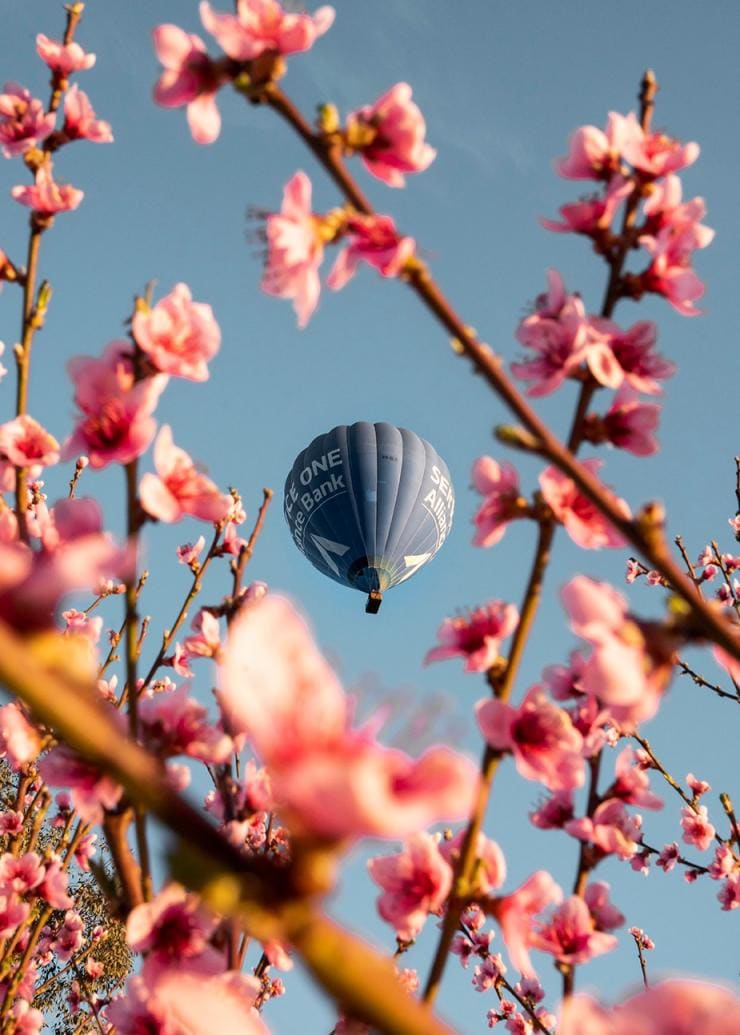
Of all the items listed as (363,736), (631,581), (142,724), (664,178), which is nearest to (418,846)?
(142,724)

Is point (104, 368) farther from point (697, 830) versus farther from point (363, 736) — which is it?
point (697, 830)

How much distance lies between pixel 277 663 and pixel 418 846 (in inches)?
50.1

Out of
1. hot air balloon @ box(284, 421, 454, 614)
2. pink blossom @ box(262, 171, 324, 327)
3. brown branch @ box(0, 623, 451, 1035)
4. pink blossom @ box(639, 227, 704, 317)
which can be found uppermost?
hot air balloon @ box(284, 421, 454, 614)

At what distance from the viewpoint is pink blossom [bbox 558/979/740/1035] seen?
0.76 metres

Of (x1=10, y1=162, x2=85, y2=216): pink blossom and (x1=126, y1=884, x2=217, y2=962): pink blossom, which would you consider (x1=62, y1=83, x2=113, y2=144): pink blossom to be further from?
(x1=126, y1=884, x2=217, y2=962): pink blossom

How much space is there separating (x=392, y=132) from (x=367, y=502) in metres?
13.6

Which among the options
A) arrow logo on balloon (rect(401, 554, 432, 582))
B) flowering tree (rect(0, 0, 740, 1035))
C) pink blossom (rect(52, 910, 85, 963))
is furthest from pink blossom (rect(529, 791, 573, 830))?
arrow logo on balloon (rect(401, 554, 432, 582))

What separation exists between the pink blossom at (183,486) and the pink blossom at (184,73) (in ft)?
2.81

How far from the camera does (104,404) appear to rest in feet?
6.08

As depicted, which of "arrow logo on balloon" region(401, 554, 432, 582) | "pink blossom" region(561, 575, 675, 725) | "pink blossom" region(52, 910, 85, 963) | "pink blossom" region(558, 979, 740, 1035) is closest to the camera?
"pink blossom" region(558, 979, 740, 1035)

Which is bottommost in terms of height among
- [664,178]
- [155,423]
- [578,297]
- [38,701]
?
[38,701]

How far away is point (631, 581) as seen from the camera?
9781 mm

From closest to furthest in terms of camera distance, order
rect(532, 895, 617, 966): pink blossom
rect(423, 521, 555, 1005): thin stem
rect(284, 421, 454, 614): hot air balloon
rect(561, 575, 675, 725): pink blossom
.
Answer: rect(561, 575, 675, 725): pink blossom, rect(423, 521, 555, 1005): thin stem, rect(532, 895, 617, 966): pink blossom, rect(284, 421, 454, 614): hot air balloon

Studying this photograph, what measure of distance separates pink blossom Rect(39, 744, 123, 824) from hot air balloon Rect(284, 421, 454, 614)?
13678mm
